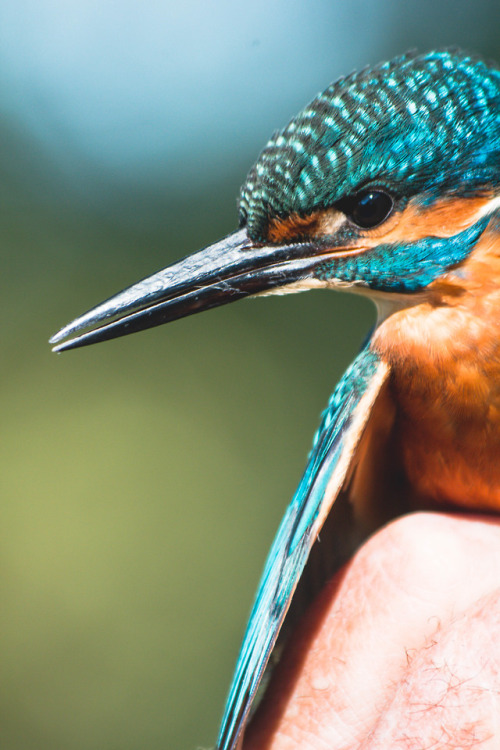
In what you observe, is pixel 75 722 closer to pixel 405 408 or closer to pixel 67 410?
pixel 67 410

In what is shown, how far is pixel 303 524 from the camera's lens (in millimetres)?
1565

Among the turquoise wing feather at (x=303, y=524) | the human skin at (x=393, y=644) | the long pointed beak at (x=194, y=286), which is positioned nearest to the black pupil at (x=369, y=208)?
the long pointed beak at (x=194, y=286)

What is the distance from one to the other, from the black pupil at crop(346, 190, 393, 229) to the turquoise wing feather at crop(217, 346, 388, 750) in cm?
32

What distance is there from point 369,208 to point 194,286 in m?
0.41

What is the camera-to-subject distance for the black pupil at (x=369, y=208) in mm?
1462

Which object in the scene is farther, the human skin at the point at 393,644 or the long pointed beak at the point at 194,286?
the long pointed beak at the point at 194,286

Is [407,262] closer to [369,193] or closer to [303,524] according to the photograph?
[369,193]

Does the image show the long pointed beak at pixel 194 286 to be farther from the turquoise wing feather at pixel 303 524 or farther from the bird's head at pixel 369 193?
the turquoise wing feather at pixel 303 524

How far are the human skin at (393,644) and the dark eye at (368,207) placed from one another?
0.76m

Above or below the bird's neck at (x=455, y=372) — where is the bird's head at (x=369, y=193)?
above

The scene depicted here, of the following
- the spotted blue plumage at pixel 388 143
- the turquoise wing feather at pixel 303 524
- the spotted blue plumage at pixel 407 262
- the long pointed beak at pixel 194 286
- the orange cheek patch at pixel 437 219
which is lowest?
the turquoise wing feather at pixel 303 524

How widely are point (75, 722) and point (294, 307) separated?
4689 mm

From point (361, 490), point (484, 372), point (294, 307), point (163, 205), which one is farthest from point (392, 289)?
point (163, 205)

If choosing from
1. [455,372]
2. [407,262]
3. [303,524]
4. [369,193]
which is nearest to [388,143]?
[369,193]
